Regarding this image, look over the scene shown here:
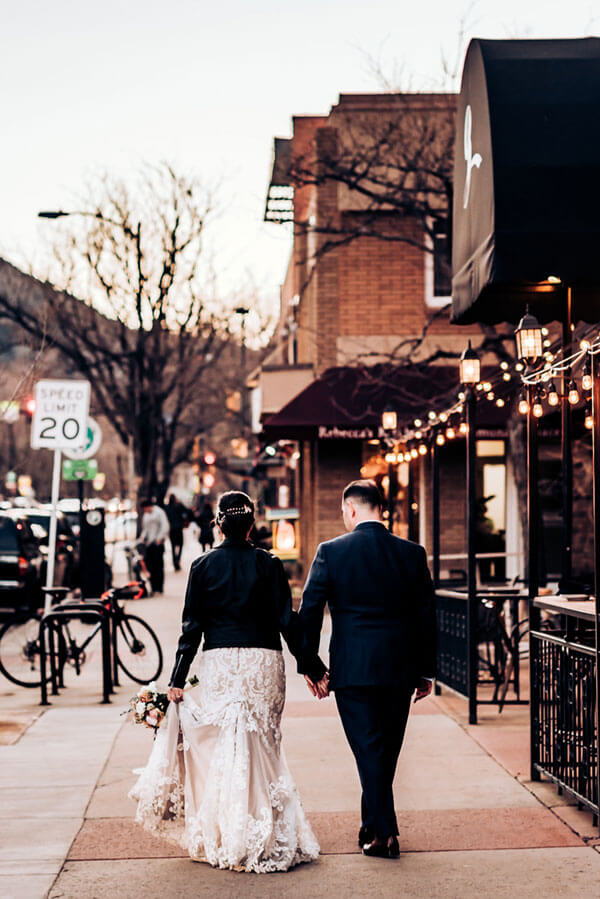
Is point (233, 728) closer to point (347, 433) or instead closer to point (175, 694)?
point (175, 694)

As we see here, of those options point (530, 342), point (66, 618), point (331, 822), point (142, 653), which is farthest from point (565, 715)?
point (142, 653)

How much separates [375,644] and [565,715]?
1.78m

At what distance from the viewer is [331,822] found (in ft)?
25.4

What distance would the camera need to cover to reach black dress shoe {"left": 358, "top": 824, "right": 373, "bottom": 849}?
6984 mm

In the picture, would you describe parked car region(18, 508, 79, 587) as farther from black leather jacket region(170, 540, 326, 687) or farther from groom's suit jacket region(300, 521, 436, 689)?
groom's suit jacket region(300, 521, 436, 689)

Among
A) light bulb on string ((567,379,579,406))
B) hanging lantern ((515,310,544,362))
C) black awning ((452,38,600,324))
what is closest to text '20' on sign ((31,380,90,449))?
black awning ((452,38,600,324))

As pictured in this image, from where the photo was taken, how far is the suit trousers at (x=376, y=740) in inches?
269

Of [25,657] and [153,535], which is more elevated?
[153,535]

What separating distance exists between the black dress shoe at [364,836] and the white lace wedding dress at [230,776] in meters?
0.29

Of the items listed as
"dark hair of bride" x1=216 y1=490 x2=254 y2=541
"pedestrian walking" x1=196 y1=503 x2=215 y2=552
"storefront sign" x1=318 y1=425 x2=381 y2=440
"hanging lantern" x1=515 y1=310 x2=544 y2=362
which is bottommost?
"dark hair of bride" x1=216 y1=490 x2=254 y2=541

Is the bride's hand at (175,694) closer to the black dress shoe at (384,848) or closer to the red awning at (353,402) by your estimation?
the black dress shoe at (384,848)

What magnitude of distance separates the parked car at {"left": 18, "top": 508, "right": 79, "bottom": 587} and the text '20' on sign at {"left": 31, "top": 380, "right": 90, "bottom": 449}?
7.57 metres

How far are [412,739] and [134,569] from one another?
56.9 feet

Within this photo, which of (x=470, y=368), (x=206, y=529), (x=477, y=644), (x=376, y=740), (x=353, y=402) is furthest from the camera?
(x=206, y=529)
